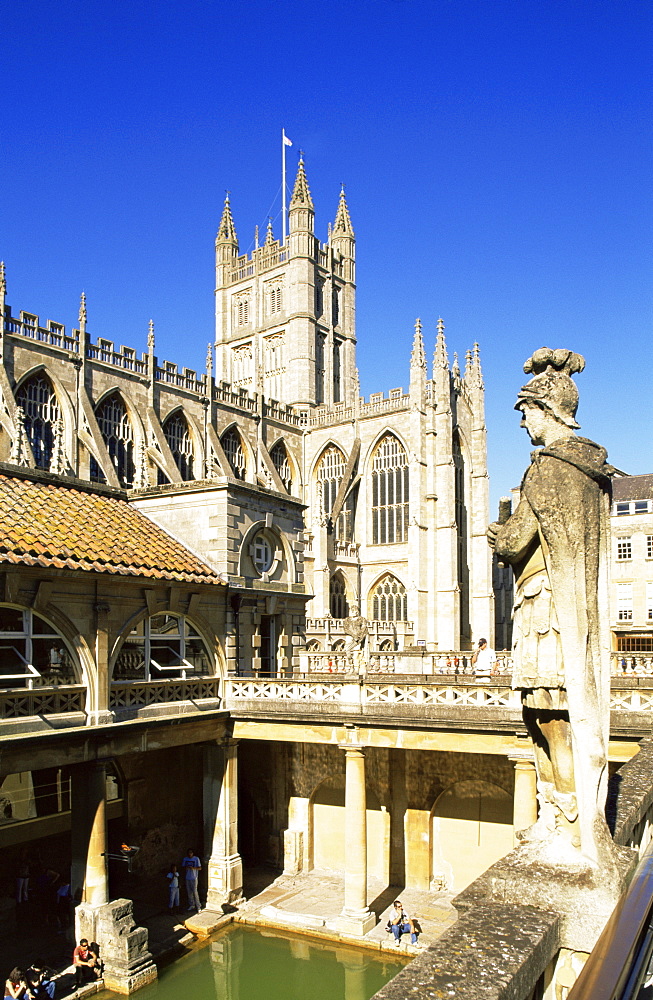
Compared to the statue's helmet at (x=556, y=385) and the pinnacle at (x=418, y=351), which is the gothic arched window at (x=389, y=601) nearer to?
the pinnacle at (x=418, y=351)

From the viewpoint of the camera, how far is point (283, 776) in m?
23.4

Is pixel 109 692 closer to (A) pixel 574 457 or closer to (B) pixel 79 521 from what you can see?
(B) pixel 79 521

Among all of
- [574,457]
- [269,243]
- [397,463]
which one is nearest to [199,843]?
[574,457]

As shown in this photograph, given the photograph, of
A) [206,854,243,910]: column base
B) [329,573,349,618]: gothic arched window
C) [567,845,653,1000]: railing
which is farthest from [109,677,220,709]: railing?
[329,573,349,618]: gothic arched window

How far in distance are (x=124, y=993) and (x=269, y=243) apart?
211 feet

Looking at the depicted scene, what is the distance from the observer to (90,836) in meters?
16.3

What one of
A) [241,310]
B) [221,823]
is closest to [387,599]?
[221,823]

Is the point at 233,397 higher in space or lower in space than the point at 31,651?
higher

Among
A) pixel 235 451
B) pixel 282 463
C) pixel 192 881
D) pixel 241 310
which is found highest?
pixel 241 310

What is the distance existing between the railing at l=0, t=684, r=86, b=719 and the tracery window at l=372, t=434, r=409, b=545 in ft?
122

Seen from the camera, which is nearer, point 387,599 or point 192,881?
point 192,881

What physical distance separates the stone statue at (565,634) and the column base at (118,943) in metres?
14.2

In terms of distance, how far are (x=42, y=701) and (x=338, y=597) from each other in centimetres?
3633

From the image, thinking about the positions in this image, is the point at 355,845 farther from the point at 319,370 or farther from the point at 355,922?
the point at 319,370
